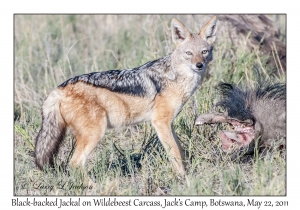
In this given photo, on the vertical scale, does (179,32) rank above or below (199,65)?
above

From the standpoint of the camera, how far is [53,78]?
9539mm

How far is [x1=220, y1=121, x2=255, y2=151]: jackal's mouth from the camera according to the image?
6.98m

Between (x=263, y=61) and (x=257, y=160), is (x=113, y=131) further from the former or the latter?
(x=263, y=61)

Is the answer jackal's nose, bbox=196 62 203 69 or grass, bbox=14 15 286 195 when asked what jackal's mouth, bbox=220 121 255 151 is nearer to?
grass, bbox=14 15 286 195

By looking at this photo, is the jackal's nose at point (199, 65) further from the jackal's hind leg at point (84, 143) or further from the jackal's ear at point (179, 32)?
the jackal's hind leg at point (84, 143)

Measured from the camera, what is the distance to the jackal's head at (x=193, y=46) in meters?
6.83

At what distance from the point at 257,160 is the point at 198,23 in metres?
4.70

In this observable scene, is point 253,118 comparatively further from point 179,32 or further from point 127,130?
point 127,130

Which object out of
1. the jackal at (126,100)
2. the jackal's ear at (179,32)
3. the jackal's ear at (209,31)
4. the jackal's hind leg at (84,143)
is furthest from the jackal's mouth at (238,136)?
the jackal's hind leg at (84,143)

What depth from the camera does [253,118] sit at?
23.0 ft

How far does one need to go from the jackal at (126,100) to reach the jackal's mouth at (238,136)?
0.63 meters

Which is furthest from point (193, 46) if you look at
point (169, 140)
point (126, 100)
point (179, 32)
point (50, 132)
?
point (50, 132)

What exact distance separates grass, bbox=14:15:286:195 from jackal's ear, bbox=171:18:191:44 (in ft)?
3.93

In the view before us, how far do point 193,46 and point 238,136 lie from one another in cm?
130
